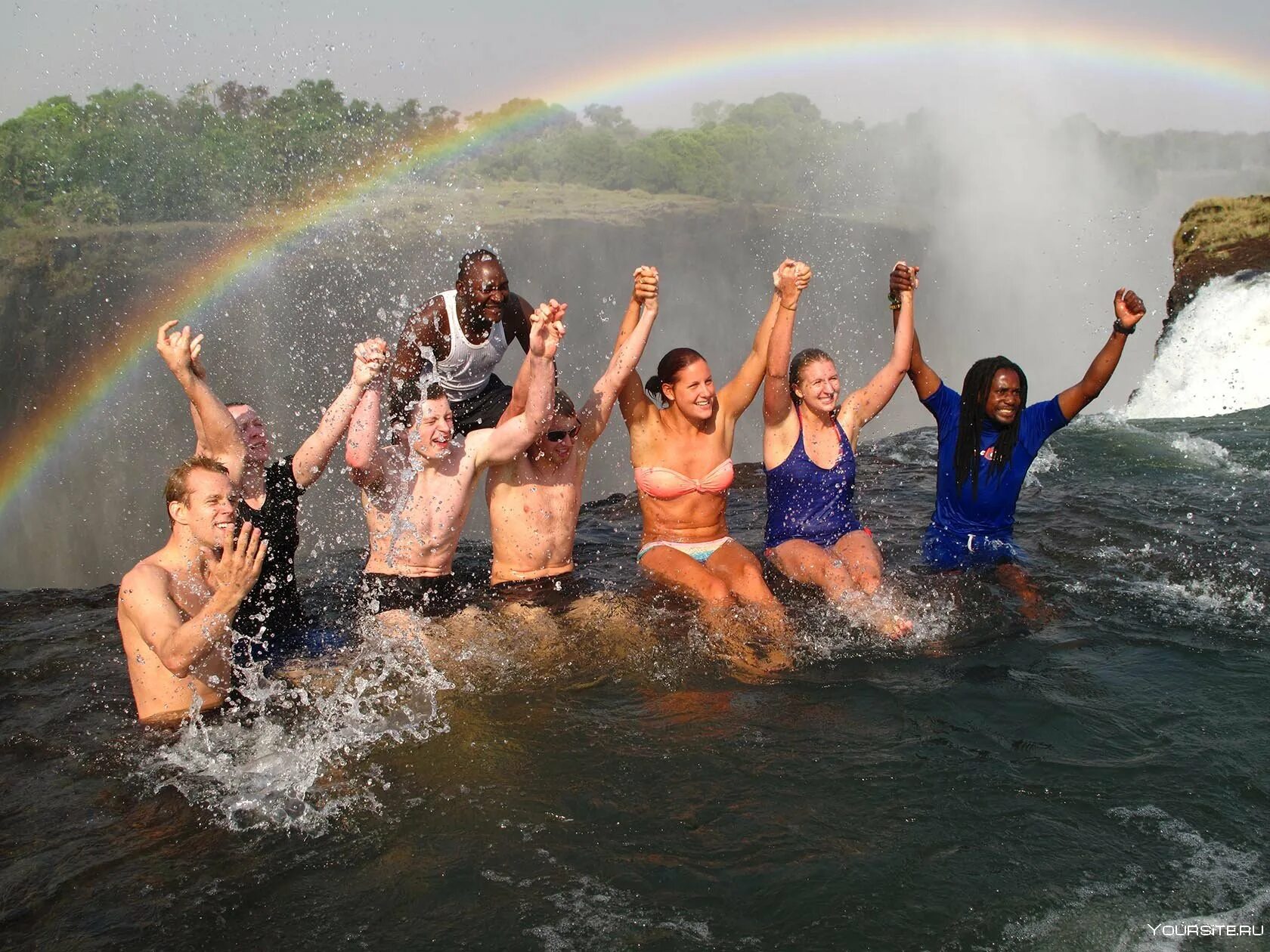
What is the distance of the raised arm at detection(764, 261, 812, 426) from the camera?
5.52 meters

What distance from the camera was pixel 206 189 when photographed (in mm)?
19797

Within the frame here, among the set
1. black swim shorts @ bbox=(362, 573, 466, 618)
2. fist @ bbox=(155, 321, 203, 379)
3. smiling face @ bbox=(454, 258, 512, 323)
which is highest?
smiling face @ bbox=(454, 258, 512, 323)

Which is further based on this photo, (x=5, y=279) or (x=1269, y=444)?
(x=5, y=279)

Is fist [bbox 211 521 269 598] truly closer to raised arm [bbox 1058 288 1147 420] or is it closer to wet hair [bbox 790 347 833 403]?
wet hair [bbox 790 347 833 403]

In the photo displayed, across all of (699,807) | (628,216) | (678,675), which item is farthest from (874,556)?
(628,216)

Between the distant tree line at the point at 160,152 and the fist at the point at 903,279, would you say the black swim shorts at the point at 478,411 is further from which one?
the distant tree line at the point at 160,152

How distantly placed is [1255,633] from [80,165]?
816 inches

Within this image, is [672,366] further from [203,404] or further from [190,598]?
[190,598]

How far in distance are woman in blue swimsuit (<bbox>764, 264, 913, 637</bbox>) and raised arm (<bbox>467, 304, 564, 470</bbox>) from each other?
1.22m

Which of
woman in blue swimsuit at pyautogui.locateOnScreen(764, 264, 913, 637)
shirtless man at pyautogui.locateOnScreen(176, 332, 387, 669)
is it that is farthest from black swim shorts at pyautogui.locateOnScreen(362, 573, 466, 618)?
woman in blue swimsuit at pyautogui.locateOnScreen(764, 264, 913, 637)

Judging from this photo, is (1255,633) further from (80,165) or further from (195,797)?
(80,165)

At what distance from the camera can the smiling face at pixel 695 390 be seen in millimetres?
5805

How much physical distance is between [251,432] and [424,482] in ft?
3.15

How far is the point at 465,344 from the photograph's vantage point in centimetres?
625
